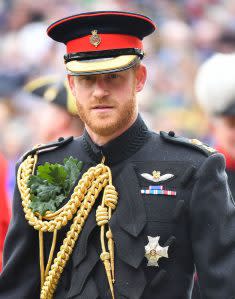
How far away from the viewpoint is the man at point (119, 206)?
11.9 feet

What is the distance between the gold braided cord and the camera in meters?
3.76

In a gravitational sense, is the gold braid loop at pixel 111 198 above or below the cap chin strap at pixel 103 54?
below

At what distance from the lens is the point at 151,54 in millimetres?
10406

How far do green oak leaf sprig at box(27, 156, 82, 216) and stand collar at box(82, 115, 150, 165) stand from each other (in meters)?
0.12

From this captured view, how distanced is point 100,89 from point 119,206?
50cm

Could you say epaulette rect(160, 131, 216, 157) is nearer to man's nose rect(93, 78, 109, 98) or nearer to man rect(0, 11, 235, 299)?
man rect(0, 11, 235, 299)

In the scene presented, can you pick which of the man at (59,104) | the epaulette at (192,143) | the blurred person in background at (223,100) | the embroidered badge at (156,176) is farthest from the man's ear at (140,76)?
the man at (59,104)

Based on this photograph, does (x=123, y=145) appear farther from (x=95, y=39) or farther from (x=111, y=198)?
(x=95, y=39)

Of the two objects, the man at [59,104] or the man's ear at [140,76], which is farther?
the man at [59,104]

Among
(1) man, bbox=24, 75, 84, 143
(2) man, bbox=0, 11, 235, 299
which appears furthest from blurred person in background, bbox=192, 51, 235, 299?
(2) man, bbox=0, 11, 235, 299

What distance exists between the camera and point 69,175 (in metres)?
3.96

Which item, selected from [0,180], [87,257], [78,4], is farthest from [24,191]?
[78,4]

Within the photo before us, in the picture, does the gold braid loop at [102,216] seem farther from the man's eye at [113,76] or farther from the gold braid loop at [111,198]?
the man's eye at [113,76]

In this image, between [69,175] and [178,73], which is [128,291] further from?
[178,73]
